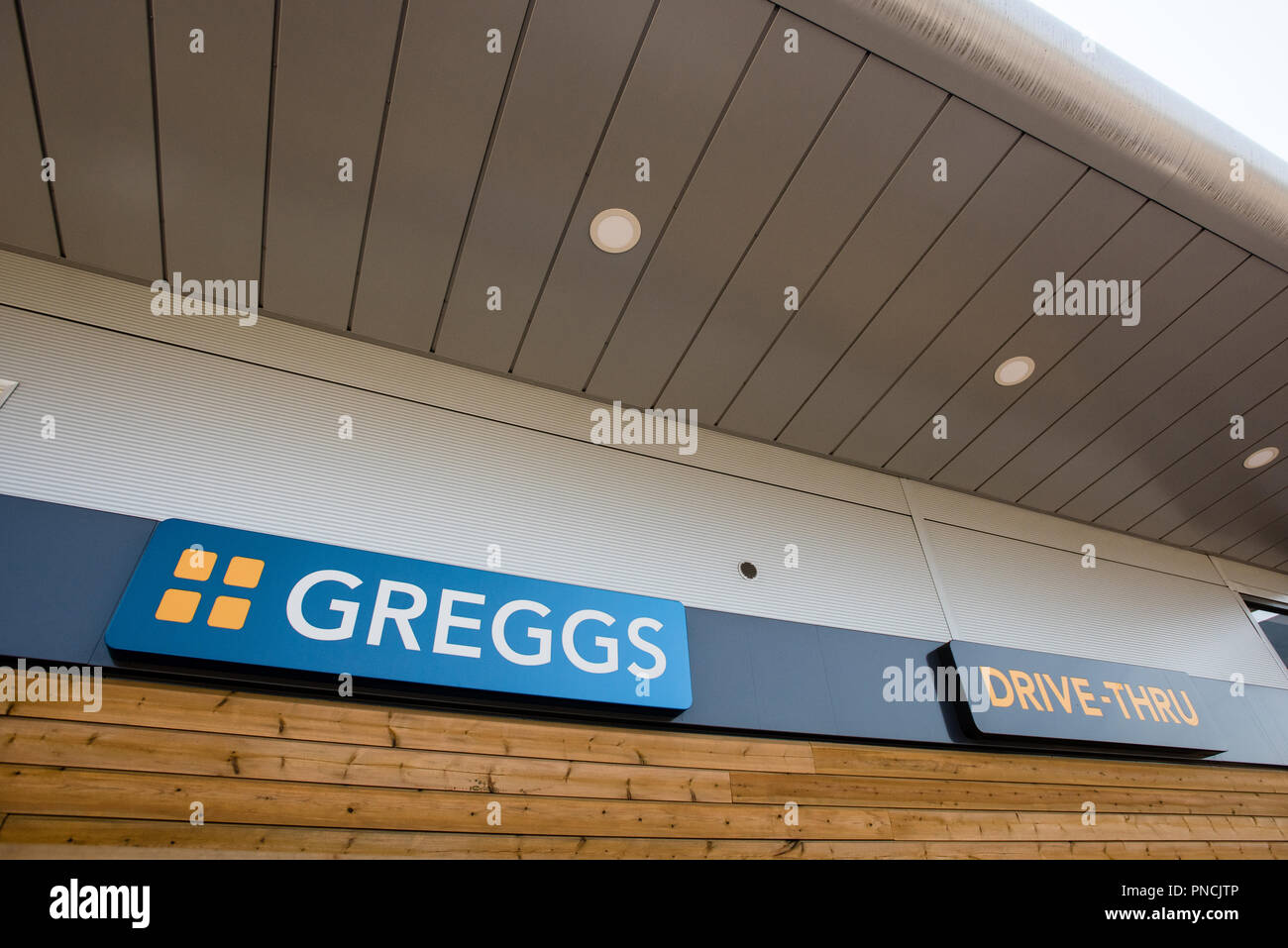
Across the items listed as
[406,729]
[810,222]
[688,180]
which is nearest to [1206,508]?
[810,222]

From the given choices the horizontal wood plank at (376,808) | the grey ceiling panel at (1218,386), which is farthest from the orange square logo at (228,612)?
the grey ceiling panel at (1218,386)

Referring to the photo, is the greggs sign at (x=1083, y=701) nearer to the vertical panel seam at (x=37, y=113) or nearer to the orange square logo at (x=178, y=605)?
the orange square logo at (x=178, y=605)

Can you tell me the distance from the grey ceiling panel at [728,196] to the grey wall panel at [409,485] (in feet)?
1.97

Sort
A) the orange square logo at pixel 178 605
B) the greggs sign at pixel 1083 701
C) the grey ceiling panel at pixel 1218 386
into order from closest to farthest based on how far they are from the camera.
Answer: the orange square logo at pixel 178 605, the greggs sign at pixel 1083 701, the grey ceiling panel at pixel 1218 386

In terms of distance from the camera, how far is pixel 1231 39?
3.31 meters


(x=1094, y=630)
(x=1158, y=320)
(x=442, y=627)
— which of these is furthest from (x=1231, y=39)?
(x=442, y=627)

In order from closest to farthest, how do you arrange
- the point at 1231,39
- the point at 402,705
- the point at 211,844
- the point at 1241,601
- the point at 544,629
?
the point at 211,844 < the point at 402,705 < the point at 544,629 < the point at 1231,39 < the point at 1241,601

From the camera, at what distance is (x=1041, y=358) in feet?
11.9

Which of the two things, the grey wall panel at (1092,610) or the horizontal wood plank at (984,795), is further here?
the grey wall panel at (1092,610)

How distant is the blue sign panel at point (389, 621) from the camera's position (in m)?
2.20

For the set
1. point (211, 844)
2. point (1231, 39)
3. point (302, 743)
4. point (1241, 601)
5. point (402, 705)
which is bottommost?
point (211, 844)

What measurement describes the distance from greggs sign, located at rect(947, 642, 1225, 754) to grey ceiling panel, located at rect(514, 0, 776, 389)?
2.44 m

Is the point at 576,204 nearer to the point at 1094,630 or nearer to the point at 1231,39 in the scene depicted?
the point at 1231,39
